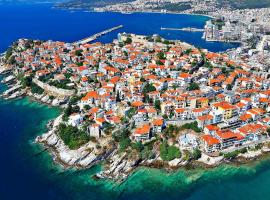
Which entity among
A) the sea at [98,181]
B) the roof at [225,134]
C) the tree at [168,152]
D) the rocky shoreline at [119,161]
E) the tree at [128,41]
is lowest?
the sea at [98,181]

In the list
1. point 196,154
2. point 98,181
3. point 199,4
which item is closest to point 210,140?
point 196,154

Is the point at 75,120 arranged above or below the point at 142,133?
above

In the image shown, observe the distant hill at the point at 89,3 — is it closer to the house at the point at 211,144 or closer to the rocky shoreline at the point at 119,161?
the rocky shoreline at the point at 119,161

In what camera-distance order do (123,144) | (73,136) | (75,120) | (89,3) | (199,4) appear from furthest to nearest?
(89,3), (199,4), (75,120), (73,136), (123,144)

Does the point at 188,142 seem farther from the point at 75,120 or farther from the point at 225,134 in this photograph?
the point at 75,120

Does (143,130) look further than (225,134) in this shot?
Yes

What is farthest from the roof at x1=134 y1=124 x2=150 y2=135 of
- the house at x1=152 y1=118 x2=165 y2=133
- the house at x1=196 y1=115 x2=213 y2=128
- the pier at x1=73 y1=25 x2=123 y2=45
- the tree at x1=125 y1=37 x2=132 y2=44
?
the pier at x1=73 y1=25 x2=123 y2=45

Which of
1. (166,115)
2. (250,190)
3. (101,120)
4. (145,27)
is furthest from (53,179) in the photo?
(145,27)

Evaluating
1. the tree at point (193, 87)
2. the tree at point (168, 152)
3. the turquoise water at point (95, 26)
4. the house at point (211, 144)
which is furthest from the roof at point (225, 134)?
the turquoise water at point (95, 26)
